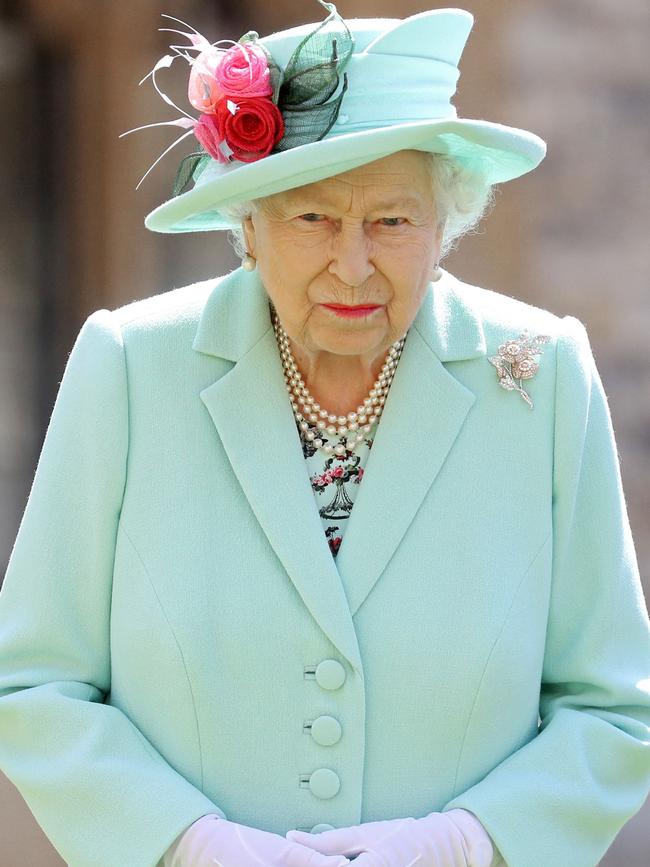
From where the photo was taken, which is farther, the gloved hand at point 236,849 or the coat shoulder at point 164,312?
the coat shoulder at point 164,312

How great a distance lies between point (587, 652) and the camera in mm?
2793

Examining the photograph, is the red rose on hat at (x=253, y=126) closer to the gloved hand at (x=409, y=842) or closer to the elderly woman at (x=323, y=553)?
the elderly woman at (x=323, y=553)

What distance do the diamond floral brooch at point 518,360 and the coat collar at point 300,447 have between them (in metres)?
0.04

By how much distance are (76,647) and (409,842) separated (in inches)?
25.2

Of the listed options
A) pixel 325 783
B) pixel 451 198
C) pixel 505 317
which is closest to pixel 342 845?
pixel 325 783

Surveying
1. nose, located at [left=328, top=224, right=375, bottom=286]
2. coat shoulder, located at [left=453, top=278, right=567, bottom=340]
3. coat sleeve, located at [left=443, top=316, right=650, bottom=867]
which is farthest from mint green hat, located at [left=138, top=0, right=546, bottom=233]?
coat sleeve, located at [left=443, top=316, right=650, bottom=867]

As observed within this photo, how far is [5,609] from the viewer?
2.71 meters

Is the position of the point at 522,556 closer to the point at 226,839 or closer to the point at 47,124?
the point at 226,839

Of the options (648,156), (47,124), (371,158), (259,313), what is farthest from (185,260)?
(371,158)

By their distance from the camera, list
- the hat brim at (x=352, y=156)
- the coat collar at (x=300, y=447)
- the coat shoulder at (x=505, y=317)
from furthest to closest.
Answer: the coat shoulder at (x=505, y=317)
the coat collar at (x=300, y=447)
the hat brim at (x=352, y=156)

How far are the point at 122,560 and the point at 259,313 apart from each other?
1.66 feet

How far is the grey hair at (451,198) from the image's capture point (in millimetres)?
2660

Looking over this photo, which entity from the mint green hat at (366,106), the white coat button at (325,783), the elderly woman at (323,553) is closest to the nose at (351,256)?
the elderly woman at (323,553)

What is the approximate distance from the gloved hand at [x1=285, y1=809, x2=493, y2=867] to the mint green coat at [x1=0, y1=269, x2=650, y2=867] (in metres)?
0.05
